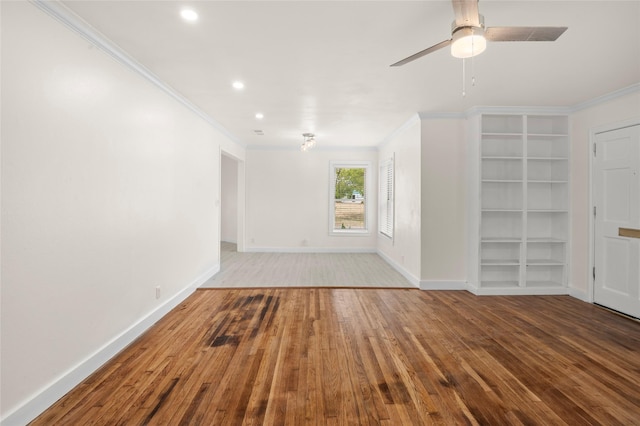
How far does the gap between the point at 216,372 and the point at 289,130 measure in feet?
14.3

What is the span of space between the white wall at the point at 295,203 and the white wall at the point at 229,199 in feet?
5.60

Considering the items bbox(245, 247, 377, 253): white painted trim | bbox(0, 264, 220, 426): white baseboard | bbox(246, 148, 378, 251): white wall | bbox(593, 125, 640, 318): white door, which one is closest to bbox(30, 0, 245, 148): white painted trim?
bbox(0, 264, 220, 426): white baseboard

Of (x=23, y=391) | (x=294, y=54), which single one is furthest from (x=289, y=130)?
(x=23, y=391)

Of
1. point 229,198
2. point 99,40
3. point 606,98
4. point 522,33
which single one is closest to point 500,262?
point 606,98

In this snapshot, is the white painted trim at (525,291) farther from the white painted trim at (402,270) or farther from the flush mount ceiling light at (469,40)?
the flush mount ceiling light at (469,40)

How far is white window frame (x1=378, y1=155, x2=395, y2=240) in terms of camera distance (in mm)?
6066

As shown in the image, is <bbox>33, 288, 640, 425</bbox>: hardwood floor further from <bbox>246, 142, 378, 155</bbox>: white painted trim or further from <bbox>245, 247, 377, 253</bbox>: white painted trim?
<bbox>246, 142, 378, 155</bbox>: white painted trim

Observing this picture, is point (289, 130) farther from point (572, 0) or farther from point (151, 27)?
point (572, 0)

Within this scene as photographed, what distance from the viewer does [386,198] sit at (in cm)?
681

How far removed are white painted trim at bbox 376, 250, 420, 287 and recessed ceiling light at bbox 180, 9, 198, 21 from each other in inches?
164

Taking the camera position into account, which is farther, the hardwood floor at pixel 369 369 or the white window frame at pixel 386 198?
the white window frame at pixel 386 198

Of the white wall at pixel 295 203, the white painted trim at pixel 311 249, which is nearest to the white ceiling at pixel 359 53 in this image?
the white wall at pixel 295 203

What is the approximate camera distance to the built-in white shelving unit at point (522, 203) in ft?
14.4

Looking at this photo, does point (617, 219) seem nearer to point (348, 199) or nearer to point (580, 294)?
point (580, 294)
